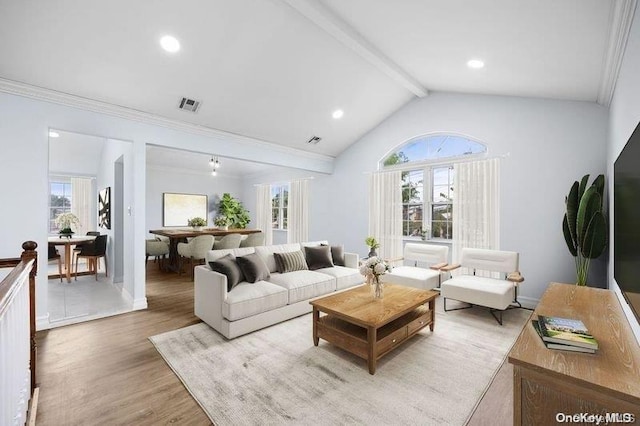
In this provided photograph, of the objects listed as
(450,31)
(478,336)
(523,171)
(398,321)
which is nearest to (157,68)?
A: (450,31)

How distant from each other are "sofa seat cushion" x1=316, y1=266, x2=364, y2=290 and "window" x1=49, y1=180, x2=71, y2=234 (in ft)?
22.8

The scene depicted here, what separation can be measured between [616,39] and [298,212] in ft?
20.6

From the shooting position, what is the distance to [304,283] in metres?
3.80

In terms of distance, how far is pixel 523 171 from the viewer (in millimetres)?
4258

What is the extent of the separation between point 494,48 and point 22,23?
174 inches

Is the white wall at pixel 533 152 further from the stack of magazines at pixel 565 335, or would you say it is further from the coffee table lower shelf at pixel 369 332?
the stack of magazines at pixel 565 335

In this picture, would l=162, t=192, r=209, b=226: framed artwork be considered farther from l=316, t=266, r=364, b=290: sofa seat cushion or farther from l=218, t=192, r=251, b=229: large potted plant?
l=316, t=266, r=364, b=290: sofa seat cushion

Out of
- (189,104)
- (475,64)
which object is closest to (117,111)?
(189,104)

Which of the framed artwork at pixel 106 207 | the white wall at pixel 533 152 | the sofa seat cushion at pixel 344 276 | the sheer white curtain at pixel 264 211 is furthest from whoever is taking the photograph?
the sheer white curtain at pixel 264 211

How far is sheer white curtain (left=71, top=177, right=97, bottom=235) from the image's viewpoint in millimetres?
7363

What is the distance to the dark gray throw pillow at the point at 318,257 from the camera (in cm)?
457

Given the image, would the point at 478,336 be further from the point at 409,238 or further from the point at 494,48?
the point at 494,48

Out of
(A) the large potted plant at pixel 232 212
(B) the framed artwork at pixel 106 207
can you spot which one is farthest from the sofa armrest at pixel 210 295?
(A) the large potted plant at pixel 232 212

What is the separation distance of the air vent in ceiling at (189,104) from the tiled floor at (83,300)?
2.78m
